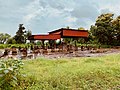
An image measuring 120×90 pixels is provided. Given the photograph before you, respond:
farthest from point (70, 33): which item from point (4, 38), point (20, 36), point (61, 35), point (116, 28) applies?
point (4, 38)

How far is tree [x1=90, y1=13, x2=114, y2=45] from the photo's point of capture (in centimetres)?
2330

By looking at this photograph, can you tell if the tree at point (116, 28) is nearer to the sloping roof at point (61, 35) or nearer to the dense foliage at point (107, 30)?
the dense foliage at point (107, 30)

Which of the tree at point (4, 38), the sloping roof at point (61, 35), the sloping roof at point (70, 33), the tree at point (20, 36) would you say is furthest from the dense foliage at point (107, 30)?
the tree at point (4, 38)

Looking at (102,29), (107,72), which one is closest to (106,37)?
(102,29)

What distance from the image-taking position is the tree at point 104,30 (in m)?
23.3

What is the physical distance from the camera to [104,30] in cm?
2308

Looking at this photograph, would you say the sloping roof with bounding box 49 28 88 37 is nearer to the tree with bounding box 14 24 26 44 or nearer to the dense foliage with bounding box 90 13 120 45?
the dense foliage with bounding box 90 13 120 45

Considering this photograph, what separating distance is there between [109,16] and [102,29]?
87.2 inches

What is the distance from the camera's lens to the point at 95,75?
17.0 ft

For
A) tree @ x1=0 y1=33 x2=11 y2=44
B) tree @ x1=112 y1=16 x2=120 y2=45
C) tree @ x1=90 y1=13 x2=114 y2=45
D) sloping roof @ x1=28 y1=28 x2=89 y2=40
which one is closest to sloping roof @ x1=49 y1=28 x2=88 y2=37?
sloping roof @ x1=28 y1=28 x2=89 y2=40

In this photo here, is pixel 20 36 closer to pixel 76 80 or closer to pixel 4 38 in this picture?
pixel 4 38

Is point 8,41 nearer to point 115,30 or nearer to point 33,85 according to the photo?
point 115,30

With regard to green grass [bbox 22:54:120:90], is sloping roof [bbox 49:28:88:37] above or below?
above

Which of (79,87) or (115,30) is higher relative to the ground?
(115,30)
